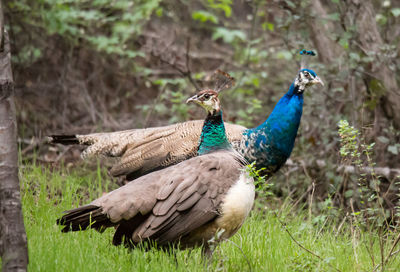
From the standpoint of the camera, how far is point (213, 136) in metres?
4.00

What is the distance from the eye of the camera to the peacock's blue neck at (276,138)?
4785mm

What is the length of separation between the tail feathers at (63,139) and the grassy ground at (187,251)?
1.69 feet

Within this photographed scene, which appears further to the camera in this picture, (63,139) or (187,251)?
(63,139)

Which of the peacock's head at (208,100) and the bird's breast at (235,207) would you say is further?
the peacock's head at (208,100)

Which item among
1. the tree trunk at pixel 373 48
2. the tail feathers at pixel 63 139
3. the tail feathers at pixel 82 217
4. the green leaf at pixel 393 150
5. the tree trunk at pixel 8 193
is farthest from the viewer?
the tree trunk at pixel 373 48

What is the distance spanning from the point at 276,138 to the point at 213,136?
984 millimetres

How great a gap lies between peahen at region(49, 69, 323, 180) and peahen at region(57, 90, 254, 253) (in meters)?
1.27

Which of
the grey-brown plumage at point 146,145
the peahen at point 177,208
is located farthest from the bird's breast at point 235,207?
the grey-brown plumage at point 146,145

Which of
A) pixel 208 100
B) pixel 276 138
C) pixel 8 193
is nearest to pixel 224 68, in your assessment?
pixel 276 138

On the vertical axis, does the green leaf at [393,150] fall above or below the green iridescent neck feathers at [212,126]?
below

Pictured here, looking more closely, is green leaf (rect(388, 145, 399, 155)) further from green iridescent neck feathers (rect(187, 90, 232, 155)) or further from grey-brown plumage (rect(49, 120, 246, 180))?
green iridescent neck feathers (rect(187, 90, 232, 155))

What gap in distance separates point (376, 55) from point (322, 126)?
108cm

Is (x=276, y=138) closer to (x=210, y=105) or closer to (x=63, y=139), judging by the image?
(x=210, y=105)

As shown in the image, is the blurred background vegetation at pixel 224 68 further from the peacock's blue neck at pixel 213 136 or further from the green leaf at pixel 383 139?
the peacock's blue neck at pixel 213 136
